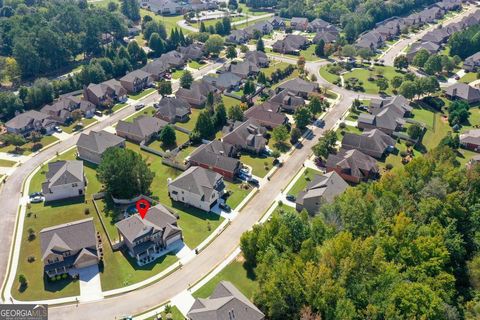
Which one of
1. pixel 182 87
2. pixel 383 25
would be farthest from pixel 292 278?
pixel 383 25

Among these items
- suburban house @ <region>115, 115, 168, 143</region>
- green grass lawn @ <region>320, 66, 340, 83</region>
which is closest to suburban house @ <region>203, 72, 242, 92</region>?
suburban house @ <region>115, 115, 168, 143</region>

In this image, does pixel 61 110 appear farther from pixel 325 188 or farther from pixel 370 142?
pixel 370 142

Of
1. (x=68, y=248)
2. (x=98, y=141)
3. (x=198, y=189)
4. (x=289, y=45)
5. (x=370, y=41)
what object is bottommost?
(x=289, y=45)

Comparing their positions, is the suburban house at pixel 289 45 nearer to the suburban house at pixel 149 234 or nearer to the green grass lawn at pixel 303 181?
the green grass lawn at pixel 303 181

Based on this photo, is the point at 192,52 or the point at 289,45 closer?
the point at 192,52

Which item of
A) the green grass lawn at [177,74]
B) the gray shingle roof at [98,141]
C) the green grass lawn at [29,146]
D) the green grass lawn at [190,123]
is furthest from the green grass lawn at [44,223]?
the green grass lawn at [177,74]

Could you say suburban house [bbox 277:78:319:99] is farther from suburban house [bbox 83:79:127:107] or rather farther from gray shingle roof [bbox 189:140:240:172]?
suburban house [bbox 83:79:127:107]

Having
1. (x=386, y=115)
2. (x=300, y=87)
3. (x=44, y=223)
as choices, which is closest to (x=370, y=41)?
(x=300, y=87)
